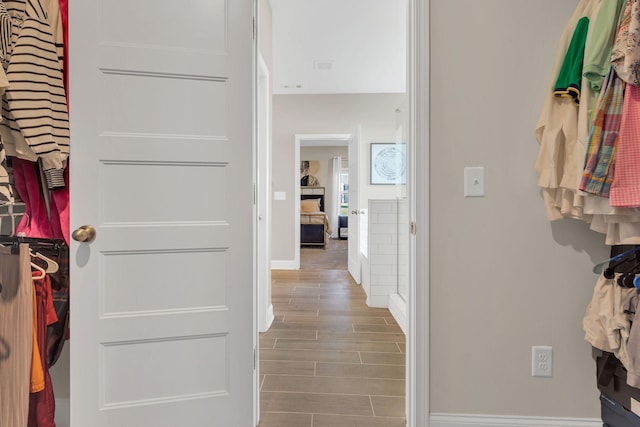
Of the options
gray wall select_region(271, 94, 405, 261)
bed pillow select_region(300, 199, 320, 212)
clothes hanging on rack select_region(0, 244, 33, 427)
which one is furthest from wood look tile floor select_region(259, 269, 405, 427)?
bed pillow select_region(300, 199, 320, 212)

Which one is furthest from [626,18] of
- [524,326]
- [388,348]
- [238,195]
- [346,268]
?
[346,268]

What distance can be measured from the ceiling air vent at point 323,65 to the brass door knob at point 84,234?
3.59m

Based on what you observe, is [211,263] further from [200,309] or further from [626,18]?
[626,18]

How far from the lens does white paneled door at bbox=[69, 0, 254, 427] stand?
52.8 inches

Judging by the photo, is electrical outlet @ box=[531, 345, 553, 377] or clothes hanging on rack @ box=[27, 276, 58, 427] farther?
electrical outlet @ box=[531, 345, 553, 377]

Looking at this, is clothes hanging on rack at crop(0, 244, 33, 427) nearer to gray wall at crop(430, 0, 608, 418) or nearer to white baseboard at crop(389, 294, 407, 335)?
gray wall at crop(430, 0, 608, 418)

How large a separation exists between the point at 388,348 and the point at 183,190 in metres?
1.73

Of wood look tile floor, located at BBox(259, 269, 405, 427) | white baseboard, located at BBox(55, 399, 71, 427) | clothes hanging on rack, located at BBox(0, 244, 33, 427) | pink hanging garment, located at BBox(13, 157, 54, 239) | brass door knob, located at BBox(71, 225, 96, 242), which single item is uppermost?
pink hanging garment, located at BBox(13, 157, 54, 239)

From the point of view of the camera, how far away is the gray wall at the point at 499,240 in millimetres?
1468

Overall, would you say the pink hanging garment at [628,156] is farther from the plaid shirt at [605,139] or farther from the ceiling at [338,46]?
the ceiling at [338,46]

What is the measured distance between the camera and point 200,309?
1446 mm

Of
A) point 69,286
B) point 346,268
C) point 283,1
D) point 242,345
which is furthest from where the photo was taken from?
point 346,268

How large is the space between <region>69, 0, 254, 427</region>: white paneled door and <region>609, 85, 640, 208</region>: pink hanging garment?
4.10 ft

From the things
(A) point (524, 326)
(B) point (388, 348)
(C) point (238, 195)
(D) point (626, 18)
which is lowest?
(B) point (388, 348)
